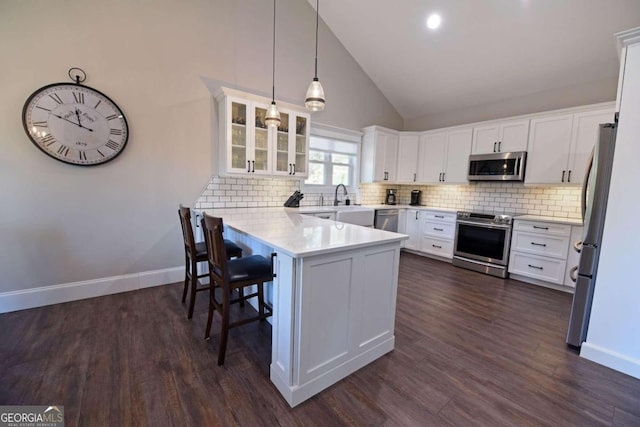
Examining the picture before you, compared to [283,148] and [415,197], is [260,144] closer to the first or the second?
[283,148]

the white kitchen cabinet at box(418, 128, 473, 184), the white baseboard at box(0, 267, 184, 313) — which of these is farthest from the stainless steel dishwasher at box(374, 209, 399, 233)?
the white baseboard at box(0, 267, 184, 313)

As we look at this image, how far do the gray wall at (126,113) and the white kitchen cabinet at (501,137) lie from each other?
3.20 meters

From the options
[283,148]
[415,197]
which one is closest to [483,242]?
[415,197]

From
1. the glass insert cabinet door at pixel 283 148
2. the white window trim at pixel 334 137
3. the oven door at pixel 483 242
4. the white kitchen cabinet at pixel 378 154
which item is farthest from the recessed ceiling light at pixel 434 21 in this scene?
the oven door at pixel 483 242

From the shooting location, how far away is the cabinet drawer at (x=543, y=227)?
3348mm

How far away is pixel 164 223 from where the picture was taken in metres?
3.20

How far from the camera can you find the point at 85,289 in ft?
9.20

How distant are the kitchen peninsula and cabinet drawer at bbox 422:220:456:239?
2.93 m

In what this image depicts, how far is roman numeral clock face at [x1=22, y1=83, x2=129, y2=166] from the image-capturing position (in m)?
2.44

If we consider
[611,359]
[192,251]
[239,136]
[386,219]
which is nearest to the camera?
[611,359]

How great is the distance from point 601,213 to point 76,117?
4.58m

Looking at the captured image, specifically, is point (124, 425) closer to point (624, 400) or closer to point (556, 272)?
point (624, 400)

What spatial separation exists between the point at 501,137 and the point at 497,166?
0.44 metres

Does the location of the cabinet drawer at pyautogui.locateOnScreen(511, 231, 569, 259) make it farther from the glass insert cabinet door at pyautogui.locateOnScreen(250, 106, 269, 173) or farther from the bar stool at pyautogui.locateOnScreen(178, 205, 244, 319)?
the bar stool at pyautogui.locateOnScreen(178, 205, 244, 319)
